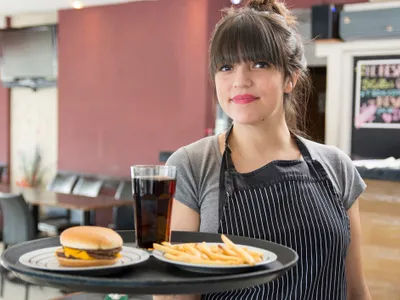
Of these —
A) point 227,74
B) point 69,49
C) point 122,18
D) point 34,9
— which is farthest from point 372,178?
point 34,9

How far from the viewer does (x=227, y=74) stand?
1284 millimetres

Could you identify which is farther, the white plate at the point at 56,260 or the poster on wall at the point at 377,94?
the poster on wall at the point at 377,94

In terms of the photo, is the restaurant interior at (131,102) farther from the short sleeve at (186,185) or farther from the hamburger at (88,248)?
the hamburger at (88,248)

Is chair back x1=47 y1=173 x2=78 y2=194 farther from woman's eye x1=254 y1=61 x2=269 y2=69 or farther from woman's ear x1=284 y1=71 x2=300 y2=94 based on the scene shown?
woman's eye x1=254 y1=61 x2=269 y2=69

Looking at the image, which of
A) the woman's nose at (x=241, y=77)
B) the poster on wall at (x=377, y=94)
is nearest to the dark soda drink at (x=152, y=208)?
the woman's nose at (x=241, y=77)

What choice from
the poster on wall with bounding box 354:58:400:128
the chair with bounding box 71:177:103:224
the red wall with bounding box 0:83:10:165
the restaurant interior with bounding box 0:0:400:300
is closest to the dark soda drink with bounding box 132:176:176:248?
the restaurant interior with bounding box 0:0:400:300

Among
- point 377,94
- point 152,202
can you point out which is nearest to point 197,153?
point 152,202

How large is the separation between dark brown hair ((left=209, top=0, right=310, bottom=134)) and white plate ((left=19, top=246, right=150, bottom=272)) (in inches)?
17.8

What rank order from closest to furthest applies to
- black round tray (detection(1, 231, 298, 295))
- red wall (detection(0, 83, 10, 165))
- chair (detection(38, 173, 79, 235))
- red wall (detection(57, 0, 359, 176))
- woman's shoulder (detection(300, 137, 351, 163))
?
black round tray (detection(1, 231, 298, 295)) → woman's shoulder (detection(300, 137, 351, 163)) → chair (detection(38, 173, 79, 235)) → red wall (detection(57, 0, 359, 176)) → red wall (detection(0, 83, 10, 165))

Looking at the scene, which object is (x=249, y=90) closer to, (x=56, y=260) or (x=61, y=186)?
(x=56, y=260)

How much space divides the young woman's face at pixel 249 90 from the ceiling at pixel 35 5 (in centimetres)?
636

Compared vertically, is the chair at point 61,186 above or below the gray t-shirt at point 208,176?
below

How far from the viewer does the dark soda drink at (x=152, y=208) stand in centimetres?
116

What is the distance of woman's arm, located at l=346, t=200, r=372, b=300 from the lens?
146 centimetres
